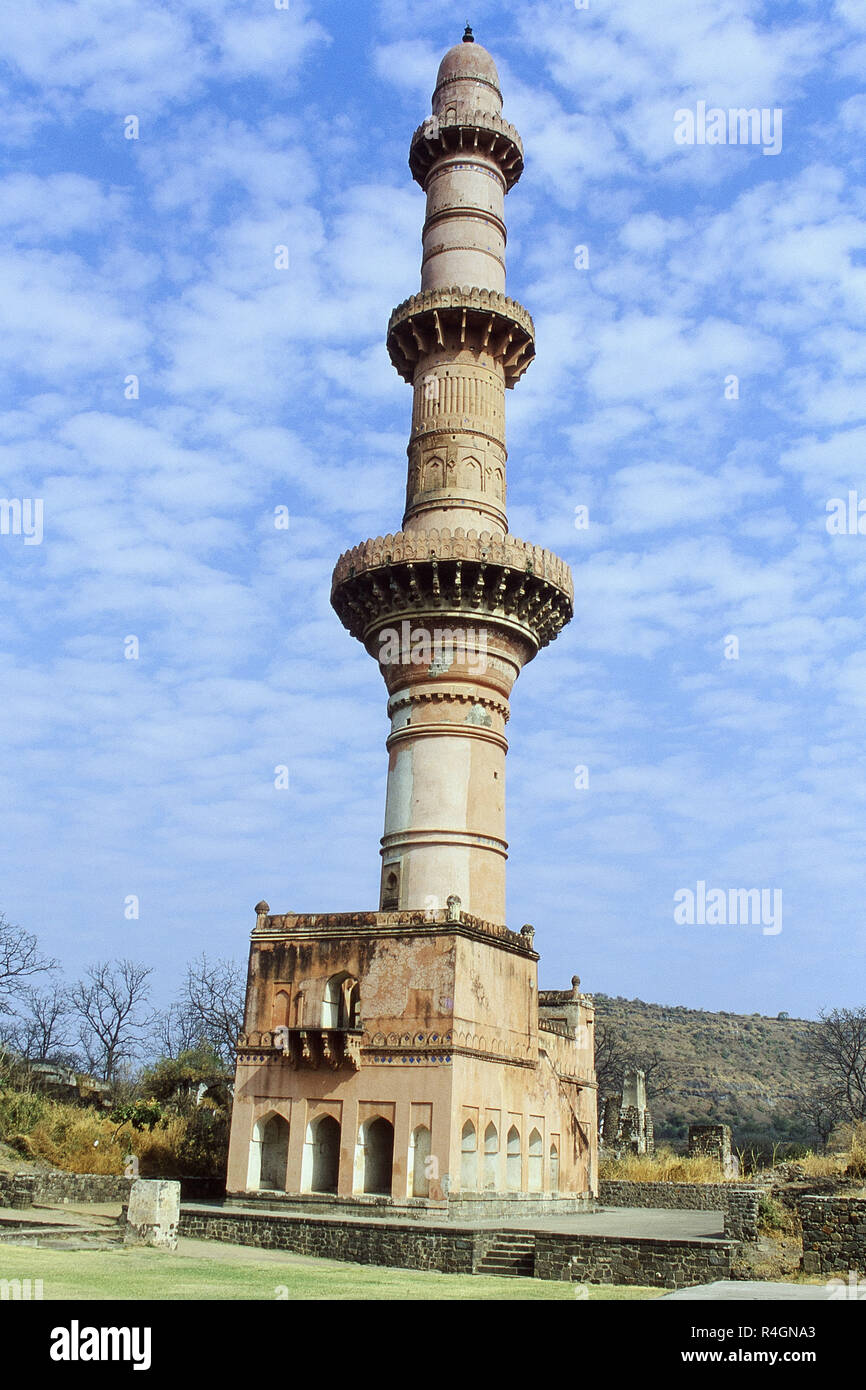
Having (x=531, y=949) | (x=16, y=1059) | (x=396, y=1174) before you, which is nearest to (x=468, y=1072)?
(x=396, y=1174)

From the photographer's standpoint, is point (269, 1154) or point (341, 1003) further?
point (341, 1003)

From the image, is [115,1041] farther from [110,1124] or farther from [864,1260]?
[864,1260]

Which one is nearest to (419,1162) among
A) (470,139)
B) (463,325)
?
(463,325)

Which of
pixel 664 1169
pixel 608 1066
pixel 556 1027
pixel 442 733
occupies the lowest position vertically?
pixel 664 1169

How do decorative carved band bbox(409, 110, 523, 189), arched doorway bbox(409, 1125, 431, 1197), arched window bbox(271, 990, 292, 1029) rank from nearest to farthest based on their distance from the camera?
1. arched doorway bbox(409, 1125, 431, 1197)
2. arched window bbox(271, 990, 292, 1029)
3. decorative carved band bbox(409, 110, 523, 189)

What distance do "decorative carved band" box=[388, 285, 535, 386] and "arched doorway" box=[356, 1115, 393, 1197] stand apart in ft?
53.5

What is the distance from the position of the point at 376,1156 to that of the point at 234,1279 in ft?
25.2

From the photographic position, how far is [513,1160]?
21.5m

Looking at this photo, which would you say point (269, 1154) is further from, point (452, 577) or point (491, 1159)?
point (452, 577)

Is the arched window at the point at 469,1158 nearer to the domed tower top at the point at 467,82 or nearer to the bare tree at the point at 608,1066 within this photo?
the domed tower top at the point at 467,82

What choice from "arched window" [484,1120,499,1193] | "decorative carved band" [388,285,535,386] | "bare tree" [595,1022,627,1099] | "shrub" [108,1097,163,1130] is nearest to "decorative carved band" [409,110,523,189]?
"decorative carved band" [388,285,535,386]

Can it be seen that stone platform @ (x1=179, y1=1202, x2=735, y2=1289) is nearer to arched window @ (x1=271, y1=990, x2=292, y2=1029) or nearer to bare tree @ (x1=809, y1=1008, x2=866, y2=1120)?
arched window @ (x1=271, y1=990, x2=292, y2=1029)

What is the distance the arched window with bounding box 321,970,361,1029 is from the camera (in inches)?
827

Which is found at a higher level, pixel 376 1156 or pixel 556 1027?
pixel 556 1027
